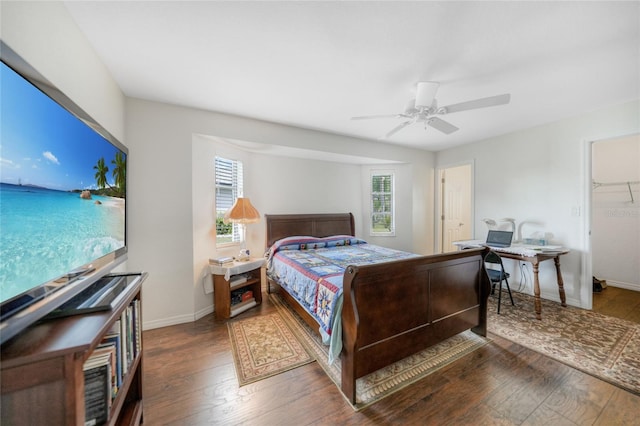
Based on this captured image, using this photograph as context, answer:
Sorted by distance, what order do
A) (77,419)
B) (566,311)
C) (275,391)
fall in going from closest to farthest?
(77,419), (275,391), (566,311)

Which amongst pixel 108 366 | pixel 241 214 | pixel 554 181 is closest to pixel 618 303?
pixel 554 181

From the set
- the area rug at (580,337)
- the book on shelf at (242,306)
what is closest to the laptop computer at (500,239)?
the area rug at (580,337)

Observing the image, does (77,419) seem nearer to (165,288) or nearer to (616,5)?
(165,288)

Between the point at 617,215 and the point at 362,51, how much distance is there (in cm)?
496

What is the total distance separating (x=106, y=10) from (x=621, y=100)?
491 centimetres

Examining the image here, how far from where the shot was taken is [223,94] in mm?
2451

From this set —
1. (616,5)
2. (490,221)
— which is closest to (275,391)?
(616,5)

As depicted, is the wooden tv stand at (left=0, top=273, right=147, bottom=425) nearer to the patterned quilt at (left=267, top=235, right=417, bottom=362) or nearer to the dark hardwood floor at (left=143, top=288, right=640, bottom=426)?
the dark hardwood floor at (left=143, top=288, right=640, bottom=426)

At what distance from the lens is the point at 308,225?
407 centimetres

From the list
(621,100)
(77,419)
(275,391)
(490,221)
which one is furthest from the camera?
(490,221)

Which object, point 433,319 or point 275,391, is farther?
point 433,319

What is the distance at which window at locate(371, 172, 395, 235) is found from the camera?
4.82 m

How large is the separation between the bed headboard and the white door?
2174 millimetres

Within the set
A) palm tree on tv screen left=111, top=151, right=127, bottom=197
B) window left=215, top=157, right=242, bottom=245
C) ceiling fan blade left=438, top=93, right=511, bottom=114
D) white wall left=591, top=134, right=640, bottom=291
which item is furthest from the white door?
palm tree on tv screen left=111, top=151, right=127, bottom=197
